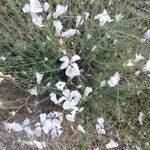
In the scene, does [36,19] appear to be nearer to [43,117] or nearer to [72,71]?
[72,71]

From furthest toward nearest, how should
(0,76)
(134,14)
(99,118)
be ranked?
(134,14)
(99,118)
(0,76)

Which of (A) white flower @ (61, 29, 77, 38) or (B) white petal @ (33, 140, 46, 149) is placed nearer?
(B) white petal @ (33, 140, 46, 149)

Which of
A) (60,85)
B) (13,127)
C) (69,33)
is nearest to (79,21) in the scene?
(69,33)

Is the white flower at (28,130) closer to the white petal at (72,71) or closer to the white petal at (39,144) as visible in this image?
the white petal at (39,144)

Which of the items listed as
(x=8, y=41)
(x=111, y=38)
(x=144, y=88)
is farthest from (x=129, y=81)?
(x=8, y=41)

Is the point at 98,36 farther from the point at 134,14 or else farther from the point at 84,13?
the point at 134,14

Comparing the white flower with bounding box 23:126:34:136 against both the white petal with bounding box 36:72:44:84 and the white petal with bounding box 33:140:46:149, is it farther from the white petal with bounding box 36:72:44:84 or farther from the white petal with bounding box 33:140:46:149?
the white petal with bounding box 36:72:44:84

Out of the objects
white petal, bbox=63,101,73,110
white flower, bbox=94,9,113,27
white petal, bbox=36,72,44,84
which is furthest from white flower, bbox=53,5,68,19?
white petal, bbox=63,101,73,110

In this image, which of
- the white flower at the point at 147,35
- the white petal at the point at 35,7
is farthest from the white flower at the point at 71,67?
the white flower at the point at 147,35
